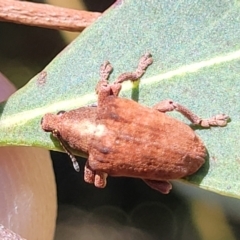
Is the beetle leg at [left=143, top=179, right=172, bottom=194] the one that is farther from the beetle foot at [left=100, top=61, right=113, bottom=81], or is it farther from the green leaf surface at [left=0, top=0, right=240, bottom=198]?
the beetle foot at [left=100, top=61, right=113, bottom=81]

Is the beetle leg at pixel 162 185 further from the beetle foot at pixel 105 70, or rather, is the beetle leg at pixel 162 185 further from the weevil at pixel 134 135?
the beetle foot at pixel 105 70

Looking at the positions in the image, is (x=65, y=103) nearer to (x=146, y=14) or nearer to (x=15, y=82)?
(x=146, y=14)

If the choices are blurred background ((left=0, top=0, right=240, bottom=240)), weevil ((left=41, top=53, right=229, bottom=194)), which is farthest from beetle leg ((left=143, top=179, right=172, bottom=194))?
blurred background ((left=0, top=0, right=240, bottom=240))

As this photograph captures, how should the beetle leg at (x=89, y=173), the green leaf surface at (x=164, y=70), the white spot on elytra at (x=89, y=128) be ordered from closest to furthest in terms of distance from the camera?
1. the green leaf surface at (x=164, y=70)
2. the white spot on elytra at (x=89, y=128)
3. the beetle leg at (x=89, y=173)

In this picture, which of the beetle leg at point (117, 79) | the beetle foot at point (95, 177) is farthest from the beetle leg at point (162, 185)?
the beetle leg at point (117, 79)

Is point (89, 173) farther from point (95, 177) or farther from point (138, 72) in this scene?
point (138, 72)

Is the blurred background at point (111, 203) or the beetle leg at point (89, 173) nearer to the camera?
the beetle leg at point (89, 173)

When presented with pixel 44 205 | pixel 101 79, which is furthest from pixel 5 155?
pixel 101 79
